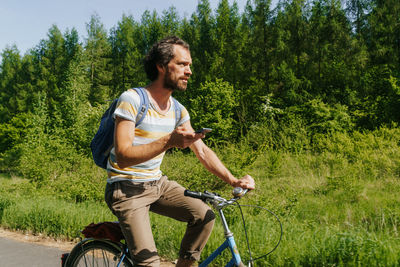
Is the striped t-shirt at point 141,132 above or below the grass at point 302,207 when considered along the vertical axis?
above

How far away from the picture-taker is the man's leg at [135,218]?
2.37 meters

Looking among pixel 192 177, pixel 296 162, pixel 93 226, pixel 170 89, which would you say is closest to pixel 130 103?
pixel 170 89

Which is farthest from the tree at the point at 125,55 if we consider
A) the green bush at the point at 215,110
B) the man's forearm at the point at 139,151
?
the man's forearm at the point at 139,151

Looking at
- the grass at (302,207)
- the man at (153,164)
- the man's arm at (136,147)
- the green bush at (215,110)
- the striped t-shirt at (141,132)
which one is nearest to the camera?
the man's arm at (136,147)

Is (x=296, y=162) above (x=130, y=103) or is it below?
below

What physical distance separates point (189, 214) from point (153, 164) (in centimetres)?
46

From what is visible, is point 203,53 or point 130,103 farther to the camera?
point 203,53

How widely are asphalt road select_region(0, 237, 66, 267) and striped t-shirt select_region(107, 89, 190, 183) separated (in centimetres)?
296

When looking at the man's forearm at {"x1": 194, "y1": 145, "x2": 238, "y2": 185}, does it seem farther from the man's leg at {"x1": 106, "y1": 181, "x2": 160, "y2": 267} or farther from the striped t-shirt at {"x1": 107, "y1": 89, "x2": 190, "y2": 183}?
the man's leg at {"x1": 106, "y1": 181, "x2": 160, "y2": 267}

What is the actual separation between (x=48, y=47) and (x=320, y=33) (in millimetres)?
32776

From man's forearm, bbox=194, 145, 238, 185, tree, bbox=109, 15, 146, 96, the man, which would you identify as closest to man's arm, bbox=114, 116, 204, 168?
the man

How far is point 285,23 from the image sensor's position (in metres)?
29.2

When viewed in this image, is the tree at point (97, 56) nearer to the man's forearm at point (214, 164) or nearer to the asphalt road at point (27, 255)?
the asphalt road at point (27, 255)

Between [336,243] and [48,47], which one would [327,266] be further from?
[48,47]
